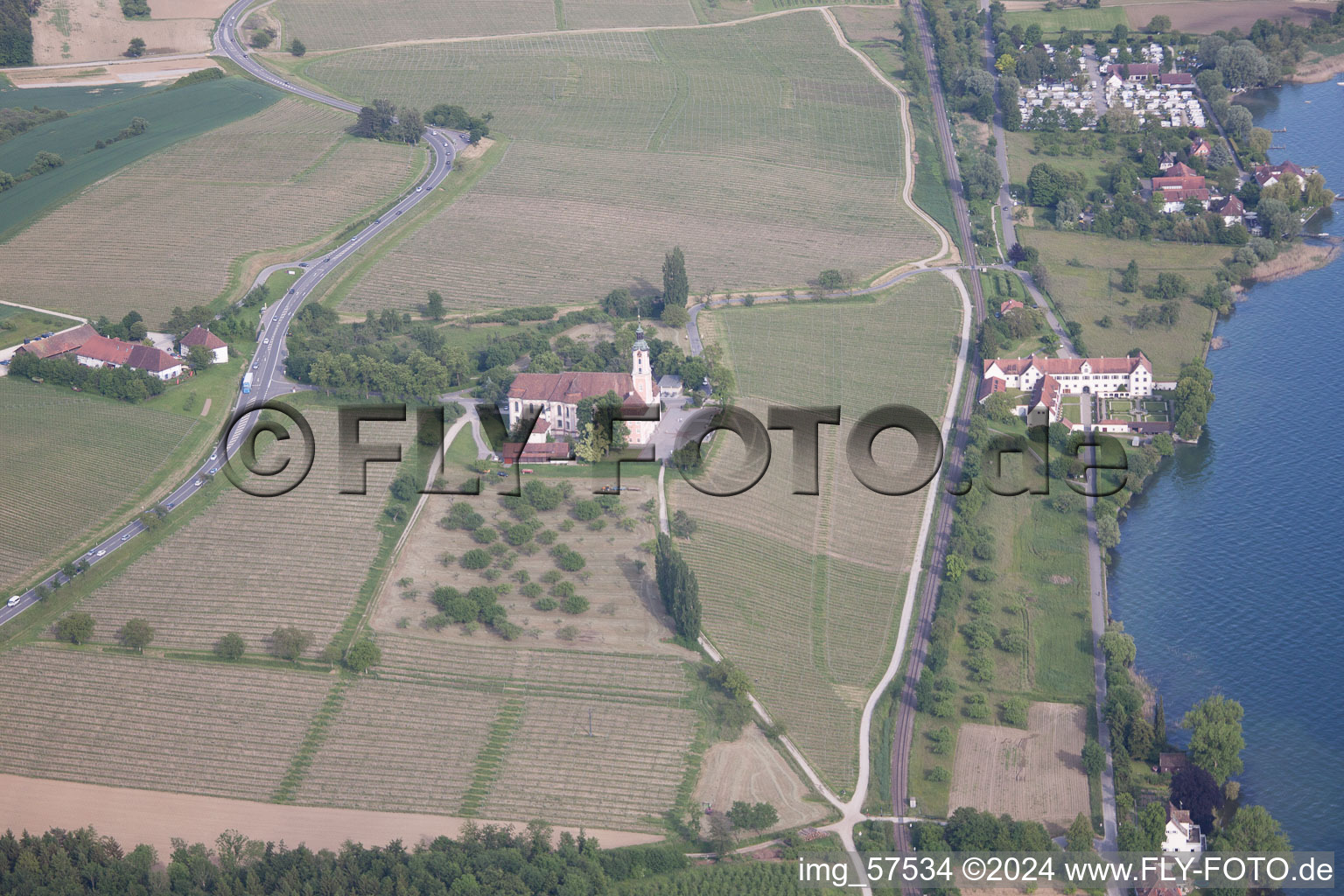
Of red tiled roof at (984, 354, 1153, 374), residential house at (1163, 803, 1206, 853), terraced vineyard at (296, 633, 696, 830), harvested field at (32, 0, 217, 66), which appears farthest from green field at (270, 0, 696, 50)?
residential house at (1163, 803, 1206, 853)

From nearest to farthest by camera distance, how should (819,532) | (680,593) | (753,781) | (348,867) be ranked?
(348,867), (753,781), (680,593), (819,532)

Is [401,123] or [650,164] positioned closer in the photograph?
[650,164]

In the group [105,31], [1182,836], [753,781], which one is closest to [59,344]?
[753,781]

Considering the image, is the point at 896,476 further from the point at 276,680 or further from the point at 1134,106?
the point at 1134,106

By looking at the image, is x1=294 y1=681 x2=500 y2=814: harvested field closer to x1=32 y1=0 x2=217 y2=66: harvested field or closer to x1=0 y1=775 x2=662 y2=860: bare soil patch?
x1=0 y1=775 x2=662 y2=860: bare soil patch

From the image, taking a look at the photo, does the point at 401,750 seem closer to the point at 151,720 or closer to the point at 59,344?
the point at 151,720

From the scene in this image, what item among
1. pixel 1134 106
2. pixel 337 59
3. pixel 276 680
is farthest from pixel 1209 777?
pixel 337 59

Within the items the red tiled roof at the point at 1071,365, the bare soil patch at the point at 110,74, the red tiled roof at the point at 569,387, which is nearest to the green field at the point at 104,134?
the bare soil patch at the point at 110,74
